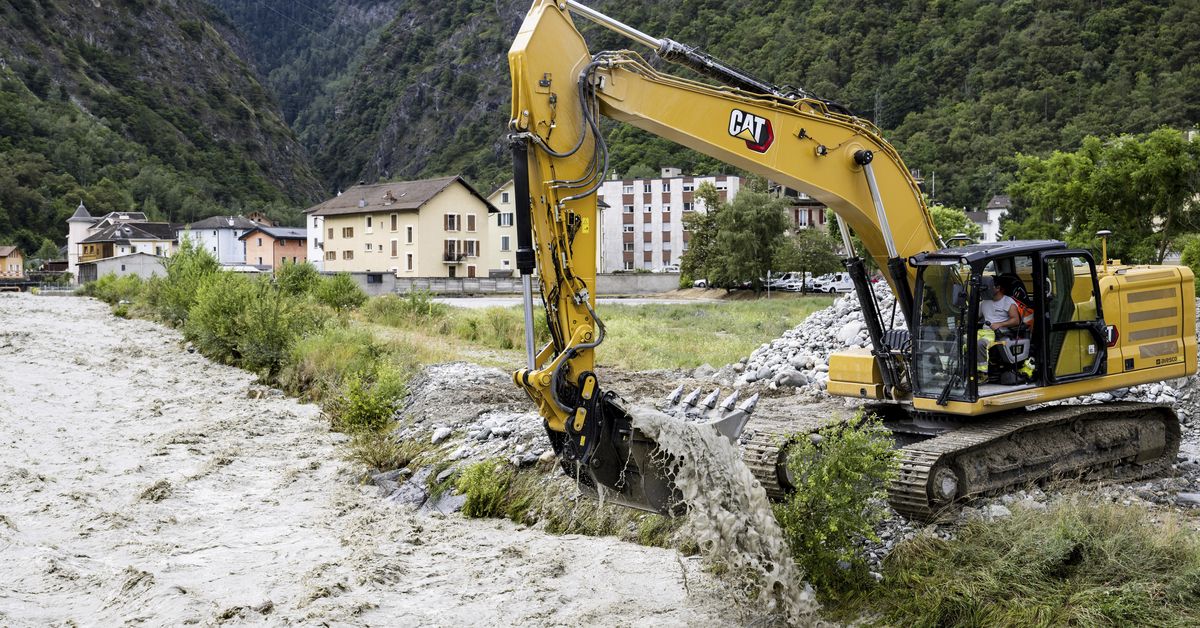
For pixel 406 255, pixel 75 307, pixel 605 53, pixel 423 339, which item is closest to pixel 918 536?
pixel 605 53

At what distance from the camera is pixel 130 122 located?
127 meters

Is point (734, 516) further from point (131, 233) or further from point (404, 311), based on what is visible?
point (131, 233)

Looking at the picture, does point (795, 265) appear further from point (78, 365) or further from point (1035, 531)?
point (1035, 531)

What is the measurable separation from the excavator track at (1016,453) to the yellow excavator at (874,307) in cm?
2

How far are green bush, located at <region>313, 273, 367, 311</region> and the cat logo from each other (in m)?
23.9

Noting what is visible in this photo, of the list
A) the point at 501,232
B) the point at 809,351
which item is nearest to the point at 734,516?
the point at 809,351

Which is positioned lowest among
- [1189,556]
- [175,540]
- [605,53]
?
[175,540]

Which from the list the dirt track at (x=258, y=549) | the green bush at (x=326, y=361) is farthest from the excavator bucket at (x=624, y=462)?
the green bush at (x=326, y=361)

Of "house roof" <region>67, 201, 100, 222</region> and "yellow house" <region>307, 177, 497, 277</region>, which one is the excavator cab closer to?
"yellow house" <region>307, 177, 497, 277</region>

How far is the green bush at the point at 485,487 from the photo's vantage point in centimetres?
1070

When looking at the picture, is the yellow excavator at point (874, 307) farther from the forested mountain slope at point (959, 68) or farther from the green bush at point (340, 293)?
the forested mountain slope at point (959, 68)

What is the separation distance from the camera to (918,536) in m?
8.07

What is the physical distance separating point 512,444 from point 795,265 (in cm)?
4829

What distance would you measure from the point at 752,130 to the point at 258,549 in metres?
6.07
